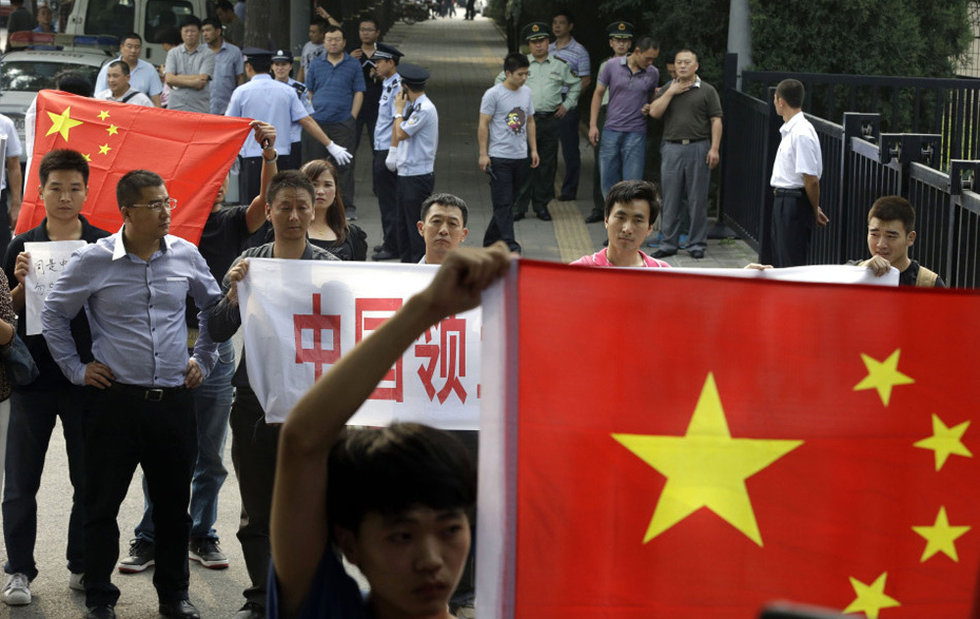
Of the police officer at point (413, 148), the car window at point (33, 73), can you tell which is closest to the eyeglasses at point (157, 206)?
the police officer at point (413, 148)

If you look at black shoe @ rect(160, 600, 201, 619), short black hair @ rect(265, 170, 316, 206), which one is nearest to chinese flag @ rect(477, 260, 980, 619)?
short black hair @ rect(265, 170, 316, 206)

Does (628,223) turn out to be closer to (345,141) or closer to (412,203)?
(412,203)

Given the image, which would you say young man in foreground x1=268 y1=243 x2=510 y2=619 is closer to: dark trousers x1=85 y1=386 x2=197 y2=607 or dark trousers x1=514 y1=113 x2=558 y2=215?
dark trousers x1=85 y1=386 x2=197 y2=607

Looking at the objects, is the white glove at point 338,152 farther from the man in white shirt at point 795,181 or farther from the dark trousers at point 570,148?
the dark trousers at point 570,148

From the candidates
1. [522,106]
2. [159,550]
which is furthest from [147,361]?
[522,106]

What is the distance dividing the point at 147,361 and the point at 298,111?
Answer: 789 centimetres

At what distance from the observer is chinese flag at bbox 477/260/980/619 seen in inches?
116

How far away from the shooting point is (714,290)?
313 centimetres

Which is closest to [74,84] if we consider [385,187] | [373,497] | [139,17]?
[385,187]

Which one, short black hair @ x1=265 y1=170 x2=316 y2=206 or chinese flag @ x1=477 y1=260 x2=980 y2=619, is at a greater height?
short black hair @ x1=265 y1=170 x2=316 y2=206

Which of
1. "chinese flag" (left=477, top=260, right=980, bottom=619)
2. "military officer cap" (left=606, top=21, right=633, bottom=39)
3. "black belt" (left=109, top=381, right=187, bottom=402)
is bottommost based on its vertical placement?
"black belt" (left=109, top=381, right=187, bottom=402)

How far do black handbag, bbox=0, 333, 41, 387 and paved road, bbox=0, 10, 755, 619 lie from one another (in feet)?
3.59

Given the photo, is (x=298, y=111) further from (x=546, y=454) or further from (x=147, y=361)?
(x=546, y=454)

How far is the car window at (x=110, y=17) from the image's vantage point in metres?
21.6
